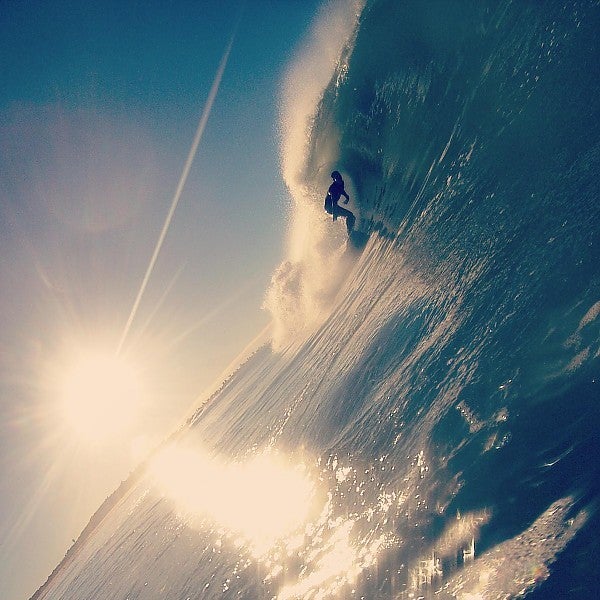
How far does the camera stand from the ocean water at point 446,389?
9.15ft

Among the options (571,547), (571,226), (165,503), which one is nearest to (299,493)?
(571,547)

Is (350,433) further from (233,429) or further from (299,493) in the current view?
(233,429)

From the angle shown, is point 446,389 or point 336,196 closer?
point 446,389

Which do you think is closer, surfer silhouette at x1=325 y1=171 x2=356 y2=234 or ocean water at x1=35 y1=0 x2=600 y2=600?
ocean water at x1=35 y1=0 x2=600 y2=600

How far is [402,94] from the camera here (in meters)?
13.6

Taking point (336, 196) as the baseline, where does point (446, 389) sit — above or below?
below

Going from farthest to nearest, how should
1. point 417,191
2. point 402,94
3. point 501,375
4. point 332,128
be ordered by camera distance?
→ point 332,128, point 402,94, point 417,191, point 501,375

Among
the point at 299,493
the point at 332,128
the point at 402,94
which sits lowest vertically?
Result: the point at 299,493

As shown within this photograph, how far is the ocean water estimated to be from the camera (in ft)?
9.15

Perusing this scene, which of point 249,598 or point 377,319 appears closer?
point 249,598

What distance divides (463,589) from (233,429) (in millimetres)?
9968

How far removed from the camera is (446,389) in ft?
13.3

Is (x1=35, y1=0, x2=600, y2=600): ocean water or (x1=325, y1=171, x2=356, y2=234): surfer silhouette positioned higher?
(x1=325, y1=171, x2=356, y2=234): surfer silhouette

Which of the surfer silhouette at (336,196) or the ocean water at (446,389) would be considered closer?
the ocean water at (446,389)
